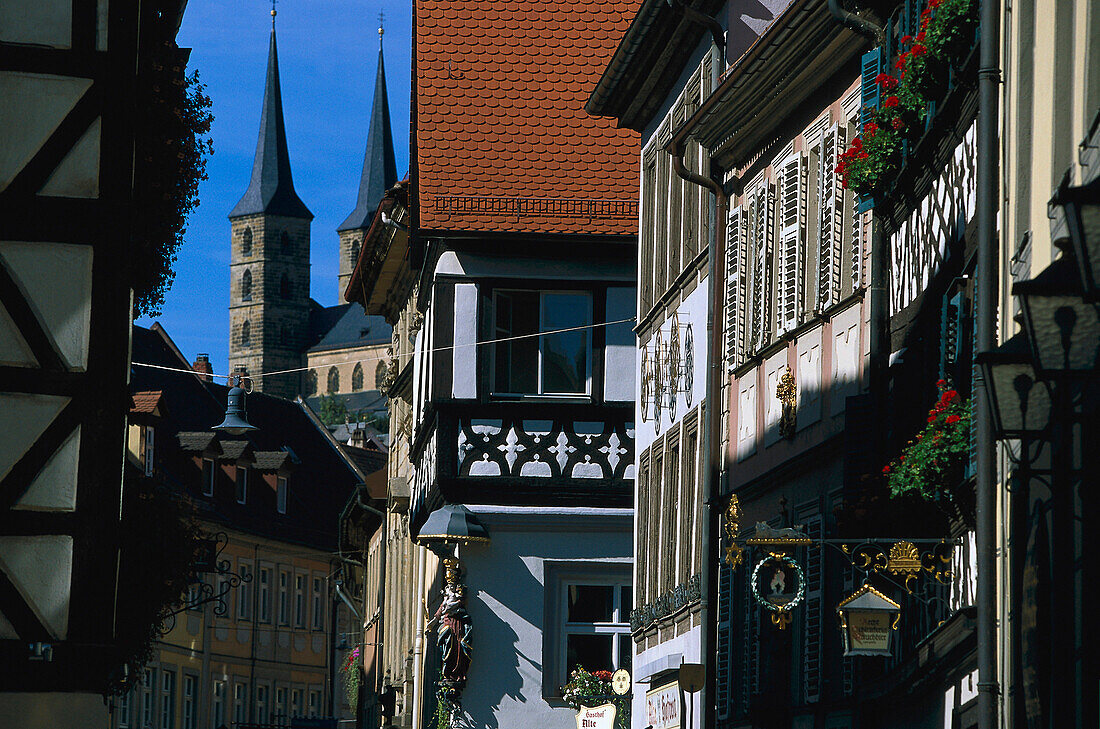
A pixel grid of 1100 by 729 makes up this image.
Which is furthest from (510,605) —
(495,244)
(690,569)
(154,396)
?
(154,396)

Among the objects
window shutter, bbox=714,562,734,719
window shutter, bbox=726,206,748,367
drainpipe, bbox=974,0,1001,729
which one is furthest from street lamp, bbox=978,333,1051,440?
window shutter, bbox=714,562,734,719

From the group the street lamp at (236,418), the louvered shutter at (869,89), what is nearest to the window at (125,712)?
the street lamp at (236,418)

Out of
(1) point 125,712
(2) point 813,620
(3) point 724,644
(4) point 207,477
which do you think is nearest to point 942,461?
(2) point 813,620

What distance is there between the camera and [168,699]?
4712cm

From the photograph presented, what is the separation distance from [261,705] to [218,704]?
1.79 meters

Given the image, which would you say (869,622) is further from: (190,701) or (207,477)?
(207,477)

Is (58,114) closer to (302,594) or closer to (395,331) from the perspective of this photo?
(395,331)

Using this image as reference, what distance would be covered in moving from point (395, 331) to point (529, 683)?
40.2 ft

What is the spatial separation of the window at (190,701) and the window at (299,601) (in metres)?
5.37

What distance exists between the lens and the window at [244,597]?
167ft

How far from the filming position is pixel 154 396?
4344cm

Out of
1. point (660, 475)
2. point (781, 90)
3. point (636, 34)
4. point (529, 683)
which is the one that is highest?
point (636, 34)

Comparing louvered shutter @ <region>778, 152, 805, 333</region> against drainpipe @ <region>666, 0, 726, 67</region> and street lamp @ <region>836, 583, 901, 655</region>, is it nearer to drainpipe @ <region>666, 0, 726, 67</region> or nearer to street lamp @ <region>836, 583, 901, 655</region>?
drainpipe @ <region>666, 0, 726, 67</region>

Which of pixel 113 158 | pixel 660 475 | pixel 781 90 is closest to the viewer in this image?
pixel 113 158
